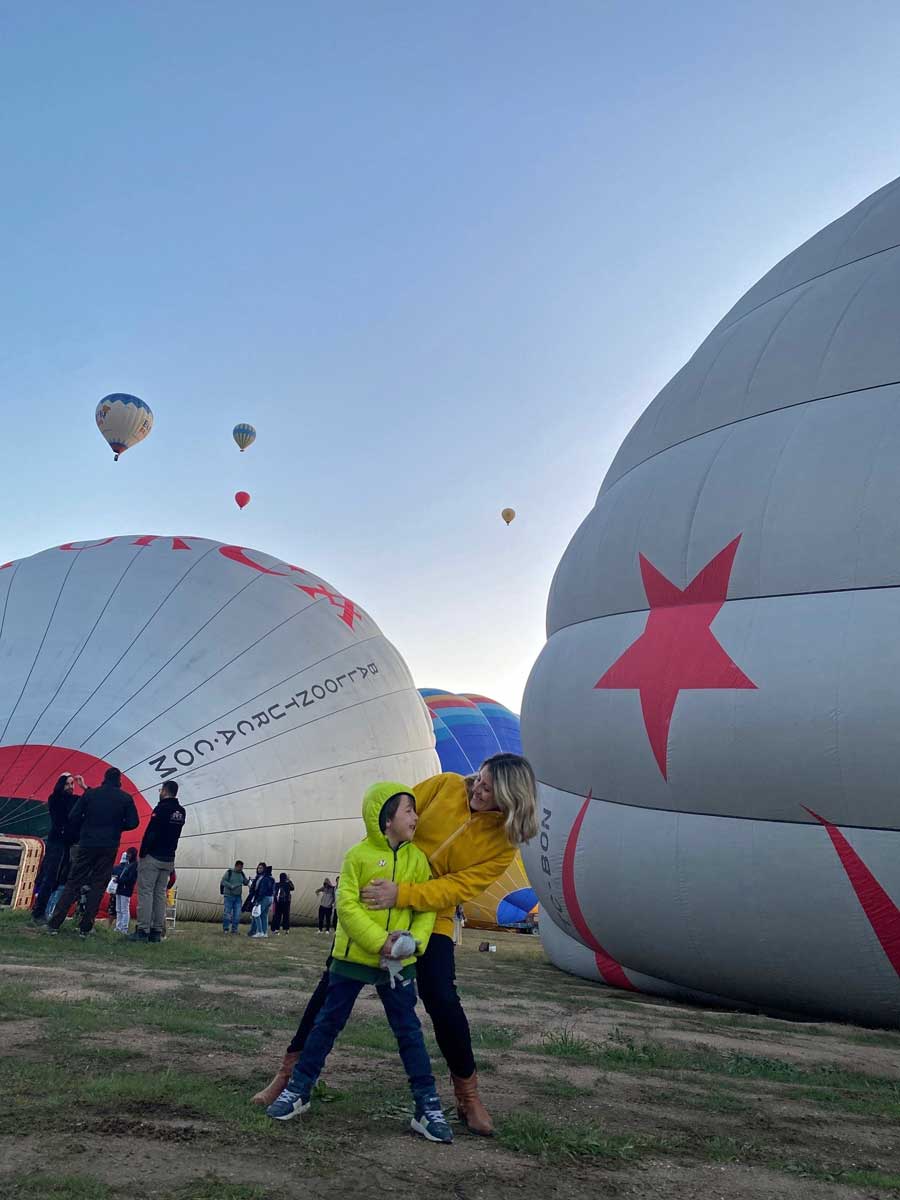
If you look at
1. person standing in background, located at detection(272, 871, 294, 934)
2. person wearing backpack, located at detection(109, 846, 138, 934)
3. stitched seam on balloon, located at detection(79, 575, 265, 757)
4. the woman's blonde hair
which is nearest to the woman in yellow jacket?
the woman's blonde hair

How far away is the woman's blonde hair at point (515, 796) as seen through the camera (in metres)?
3.21

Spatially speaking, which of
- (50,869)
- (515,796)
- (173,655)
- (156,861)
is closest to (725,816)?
(515,796)

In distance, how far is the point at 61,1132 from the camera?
2.68m

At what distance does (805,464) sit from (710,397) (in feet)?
5.13

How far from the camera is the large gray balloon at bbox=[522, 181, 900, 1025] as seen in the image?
228 inches

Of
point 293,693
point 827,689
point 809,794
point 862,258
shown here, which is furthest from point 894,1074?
point 293,693

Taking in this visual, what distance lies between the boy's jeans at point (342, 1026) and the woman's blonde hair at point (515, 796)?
1.97ft

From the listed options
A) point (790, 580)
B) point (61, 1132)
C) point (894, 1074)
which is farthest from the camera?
point (790, 580)

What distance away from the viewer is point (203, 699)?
42.2 ft

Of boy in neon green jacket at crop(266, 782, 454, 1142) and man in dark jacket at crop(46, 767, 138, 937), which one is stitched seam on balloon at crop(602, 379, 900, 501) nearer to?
boy in neon green jacket at crop(266, 782, 454, 1142)

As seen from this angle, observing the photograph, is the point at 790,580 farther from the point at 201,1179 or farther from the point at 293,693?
the point at 293,693

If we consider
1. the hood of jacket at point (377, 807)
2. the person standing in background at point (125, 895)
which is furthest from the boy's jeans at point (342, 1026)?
the person standing in background at point (125, 895)

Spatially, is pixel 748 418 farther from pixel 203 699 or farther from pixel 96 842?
pixel 203 699

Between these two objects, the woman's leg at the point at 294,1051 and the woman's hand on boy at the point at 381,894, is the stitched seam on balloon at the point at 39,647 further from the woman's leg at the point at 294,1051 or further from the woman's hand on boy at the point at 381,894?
the woman's hand on boy at the point at 381,894
